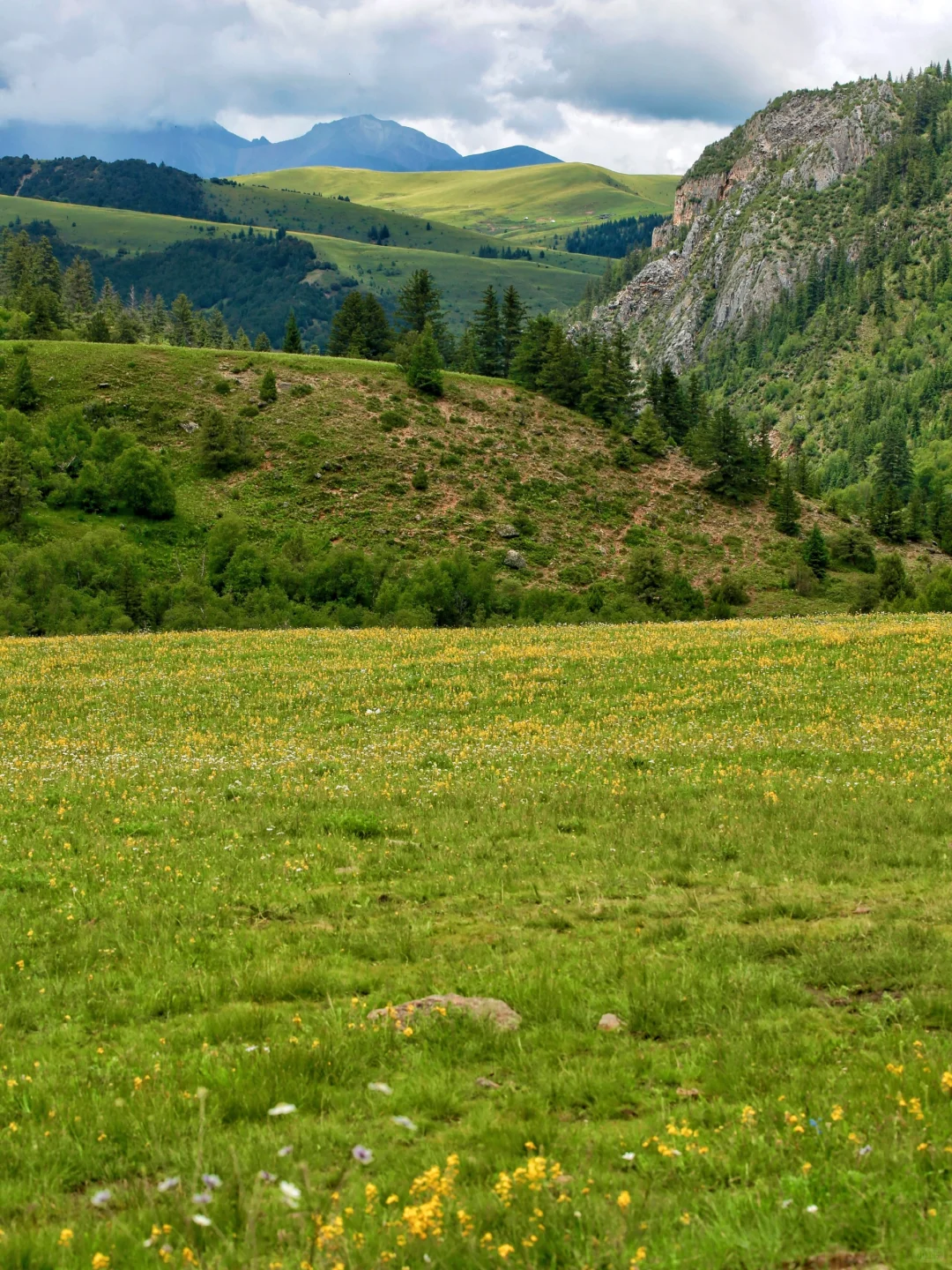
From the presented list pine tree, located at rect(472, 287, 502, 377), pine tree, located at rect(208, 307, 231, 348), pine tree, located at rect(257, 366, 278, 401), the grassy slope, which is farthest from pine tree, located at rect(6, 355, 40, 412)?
pine tree, located at rect(472, 287, 502, 377)

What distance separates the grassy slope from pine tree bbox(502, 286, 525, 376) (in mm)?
13963

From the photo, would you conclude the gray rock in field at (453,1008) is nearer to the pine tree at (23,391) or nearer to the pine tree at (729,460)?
the pine tree at (23,391)

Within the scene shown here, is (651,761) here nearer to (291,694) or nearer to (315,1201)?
(291,694)

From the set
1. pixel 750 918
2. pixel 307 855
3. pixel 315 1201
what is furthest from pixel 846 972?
pixel 307 855

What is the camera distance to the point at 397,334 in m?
134

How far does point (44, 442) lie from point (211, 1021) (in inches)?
3582

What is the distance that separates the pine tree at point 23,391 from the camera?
9119 centimetres

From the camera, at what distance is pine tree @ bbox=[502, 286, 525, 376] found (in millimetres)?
123562

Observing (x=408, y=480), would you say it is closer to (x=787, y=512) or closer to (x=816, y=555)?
(x=787, y=512)

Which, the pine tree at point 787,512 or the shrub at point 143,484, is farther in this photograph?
the pine tree at point 787,512

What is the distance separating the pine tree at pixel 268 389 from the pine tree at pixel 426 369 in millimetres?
16604

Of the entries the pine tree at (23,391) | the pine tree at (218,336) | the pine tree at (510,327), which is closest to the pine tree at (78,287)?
the pine tree at (218,336)

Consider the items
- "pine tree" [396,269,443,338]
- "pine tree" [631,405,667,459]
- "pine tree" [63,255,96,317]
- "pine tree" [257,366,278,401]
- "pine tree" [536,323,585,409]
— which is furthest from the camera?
"pine tree" [63,255,96,317]

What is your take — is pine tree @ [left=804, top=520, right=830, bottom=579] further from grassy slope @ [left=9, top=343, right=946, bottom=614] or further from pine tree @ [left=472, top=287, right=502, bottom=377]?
pine tree @ [left=472, top=287, right=502, bottom=377]
